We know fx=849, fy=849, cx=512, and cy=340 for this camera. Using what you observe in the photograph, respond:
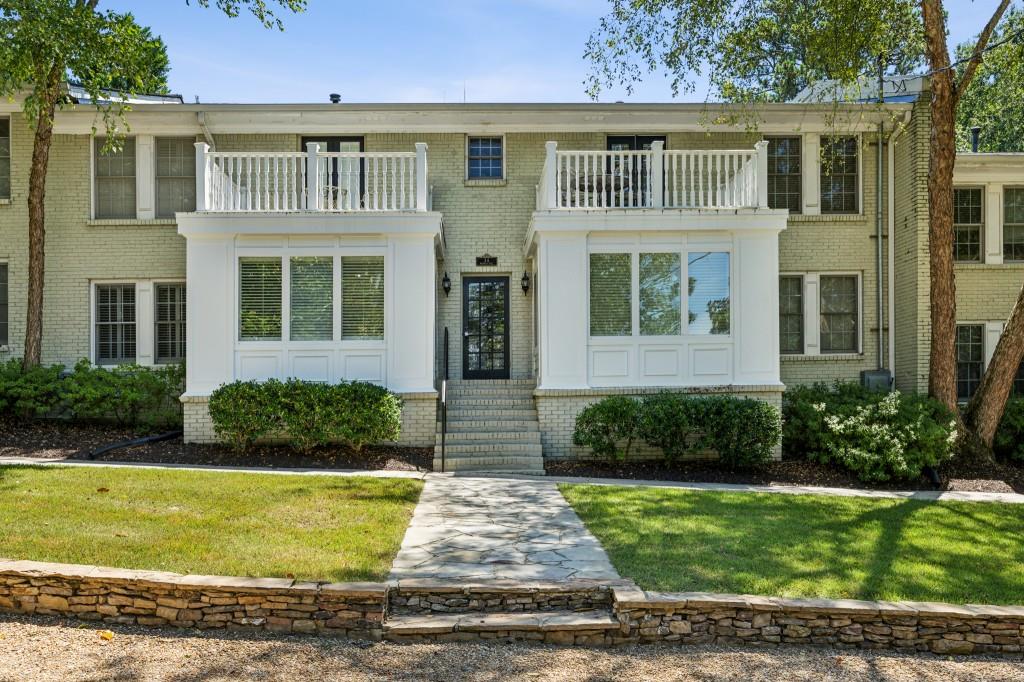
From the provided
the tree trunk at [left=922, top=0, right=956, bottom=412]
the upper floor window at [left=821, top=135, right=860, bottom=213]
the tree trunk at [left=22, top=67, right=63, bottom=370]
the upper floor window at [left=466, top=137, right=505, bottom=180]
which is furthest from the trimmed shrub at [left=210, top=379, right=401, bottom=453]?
the upper floor window at [left=821, top=135, right=860, bottom=213]

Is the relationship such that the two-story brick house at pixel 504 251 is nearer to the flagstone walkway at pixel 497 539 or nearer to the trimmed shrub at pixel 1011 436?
the trimmed shrub at pixel 1011 436

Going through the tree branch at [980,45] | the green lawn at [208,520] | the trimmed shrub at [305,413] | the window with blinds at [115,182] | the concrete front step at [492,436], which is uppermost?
the tree branch at [980,45]

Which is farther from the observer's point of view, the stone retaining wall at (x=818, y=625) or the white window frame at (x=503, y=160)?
the white window frame at (x=503, y=160)

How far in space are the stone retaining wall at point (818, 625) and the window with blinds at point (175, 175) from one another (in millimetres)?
13167

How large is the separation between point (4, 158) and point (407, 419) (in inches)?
371

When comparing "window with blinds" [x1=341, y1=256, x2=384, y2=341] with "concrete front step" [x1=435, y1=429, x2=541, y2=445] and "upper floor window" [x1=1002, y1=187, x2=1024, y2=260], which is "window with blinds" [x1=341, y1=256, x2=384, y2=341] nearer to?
"concrete front step" [x1=435, y1=429, x2=541, y2=445]

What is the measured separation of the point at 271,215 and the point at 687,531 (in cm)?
855

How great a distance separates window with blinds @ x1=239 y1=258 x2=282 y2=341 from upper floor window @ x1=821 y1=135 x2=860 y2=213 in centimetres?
1054

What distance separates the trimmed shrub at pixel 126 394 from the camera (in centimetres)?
1414

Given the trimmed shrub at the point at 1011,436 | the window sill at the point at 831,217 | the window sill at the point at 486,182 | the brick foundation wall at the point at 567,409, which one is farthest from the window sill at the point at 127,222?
the trimmed shrub at the point at 1011,436

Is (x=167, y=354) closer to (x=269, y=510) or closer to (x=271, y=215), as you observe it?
(x=271, y=215)

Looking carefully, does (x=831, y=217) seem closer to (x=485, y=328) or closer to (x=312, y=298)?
(x=485, y=328)

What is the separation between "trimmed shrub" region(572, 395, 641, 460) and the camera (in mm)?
12916

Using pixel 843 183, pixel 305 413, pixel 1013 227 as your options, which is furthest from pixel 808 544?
pixel 1013 227
